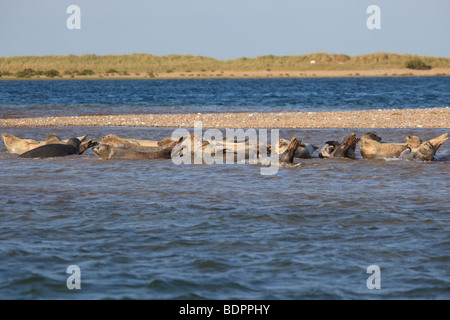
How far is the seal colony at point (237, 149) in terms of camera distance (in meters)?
14.3

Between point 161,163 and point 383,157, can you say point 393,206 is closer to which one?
point 383,157

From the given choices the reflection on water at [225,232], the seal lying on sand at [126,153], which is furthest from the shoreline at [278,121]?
the reflection on water at [225,232]

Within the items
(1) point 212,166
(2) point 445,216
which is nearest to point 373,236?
(2) point 445,216

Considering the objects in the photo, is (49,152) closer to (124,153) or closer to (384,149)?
(124,153)

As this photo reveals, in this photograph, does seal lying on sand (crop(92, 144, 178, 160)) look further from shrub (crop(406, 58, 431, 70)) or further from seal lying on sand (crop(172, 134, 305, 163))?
shrub (crop(406, 58, 431, 70))

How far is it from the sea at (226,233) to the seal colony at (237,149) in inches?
38.9

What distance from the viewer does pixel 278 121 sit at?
78.4 ft

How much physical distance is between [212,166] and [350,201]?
Answer: 461 centimetres

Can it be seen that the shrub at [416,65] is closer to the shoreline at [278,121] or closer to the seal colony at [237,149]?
the shoreline at [278,121]

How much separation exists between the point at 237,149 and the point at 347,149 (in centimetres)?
259

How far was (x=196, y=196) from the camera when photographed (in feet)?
34.2

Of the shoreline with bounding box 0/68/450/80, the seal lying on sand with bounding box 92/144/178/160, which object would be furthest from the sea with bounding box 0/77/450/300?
the shoreline with bounding box 0/68/450/80

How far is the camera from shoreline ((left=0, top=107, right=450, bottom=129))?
22.2 metres

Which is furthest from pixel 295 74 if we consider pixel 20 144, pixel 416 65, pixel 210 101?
pixel 20 144
